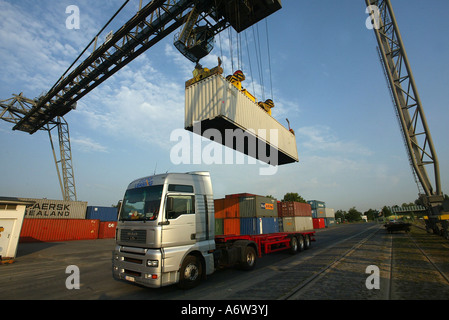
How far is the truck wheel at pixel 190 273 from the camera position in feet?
19.1

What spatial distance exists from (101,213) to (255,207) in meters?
29.2

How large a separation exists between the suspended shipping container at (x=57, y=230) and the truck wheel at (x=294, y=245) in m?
26.8

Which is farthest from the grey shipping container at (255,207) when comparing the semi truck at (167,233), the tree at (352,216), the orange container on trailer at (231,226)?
the tree at (352,216)

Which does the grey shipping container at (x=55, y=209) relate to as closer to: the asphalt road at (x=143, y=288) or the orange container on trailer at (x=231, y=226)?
the asphalt road at (x=143, y=288)

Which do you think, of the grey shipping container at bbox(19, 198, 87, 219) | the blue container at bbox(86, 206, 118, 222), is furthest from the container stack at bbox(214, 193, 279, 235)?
the blue container at bbox(86, 206, 118, 222)

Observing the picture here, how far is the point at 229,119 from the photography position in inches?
416

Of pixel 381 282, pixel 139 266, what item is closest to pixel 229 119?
pixel 139 266

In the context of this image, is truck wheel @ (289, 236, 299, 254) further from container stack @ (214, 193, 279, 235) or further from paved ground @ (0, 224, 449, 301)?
paved ground @ (0, 224, 449, 301)

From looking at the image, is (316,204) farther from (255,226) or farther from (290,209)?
(255,226)

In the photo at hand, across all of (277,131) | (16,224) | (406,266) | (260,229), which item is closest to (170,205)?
(260,229)

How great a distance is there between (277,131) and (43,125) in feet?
125

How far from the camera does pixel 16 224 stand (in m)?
12.2

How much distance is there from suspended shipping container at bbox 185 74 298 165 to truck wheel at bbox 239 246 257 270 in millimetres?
5904
